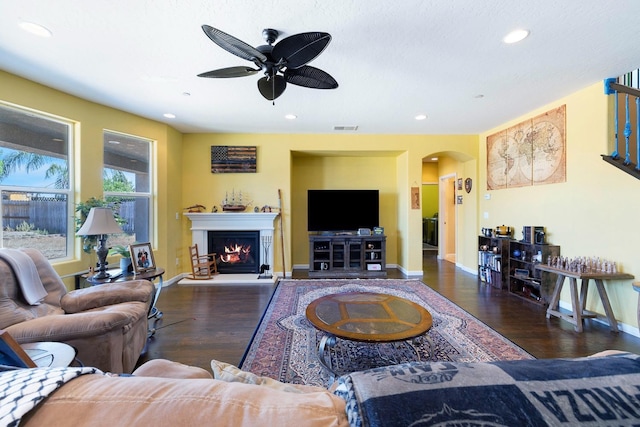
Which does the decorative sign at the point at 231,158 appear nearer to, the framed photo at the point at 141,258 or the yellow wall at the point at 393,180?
the yellow wall at the point at 393,180

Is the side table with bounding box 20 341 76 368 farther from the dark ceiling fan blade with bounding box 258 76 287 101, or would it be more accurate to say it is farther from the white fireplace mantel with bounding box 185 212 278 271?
the white fireplace mantel with bounding box 185 212 278 271

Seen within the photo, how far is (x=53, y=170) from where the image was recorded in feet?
10.4

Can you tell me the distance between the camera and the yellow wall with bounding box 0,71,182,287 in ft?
9.68

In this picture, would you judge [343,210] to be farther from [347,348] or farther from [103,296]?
→ [103,296]

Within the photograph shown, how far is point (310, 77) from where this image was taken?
2.22 m

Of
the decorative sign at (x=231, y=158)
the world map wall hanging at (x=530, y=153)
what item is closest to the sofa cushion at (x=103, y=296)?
the decorative sign at (x=231, y=158)

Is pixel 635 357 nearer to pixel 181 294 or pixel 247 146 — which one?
pixel 181 294

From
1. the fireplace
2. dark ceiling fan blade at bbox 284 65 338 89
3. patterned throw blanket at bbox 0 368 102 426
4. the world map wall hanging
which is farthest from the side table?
the world map wall hanging

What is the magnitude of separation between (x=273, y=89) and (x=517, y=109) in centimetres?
355

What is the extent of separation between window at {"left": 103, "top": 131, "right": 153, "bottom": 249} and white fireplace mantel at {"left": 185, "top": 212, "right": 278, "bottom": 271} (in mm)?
739

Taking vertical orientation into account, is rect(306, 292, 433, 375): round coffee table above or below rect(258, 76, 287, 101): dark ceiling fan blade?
below

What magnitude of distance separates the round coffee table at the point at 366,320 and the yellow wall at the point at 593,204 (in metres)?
2.36

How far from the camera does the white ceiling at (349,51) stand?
1.87 metres

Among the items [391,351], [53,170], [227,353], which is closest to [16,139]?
[53,170]
